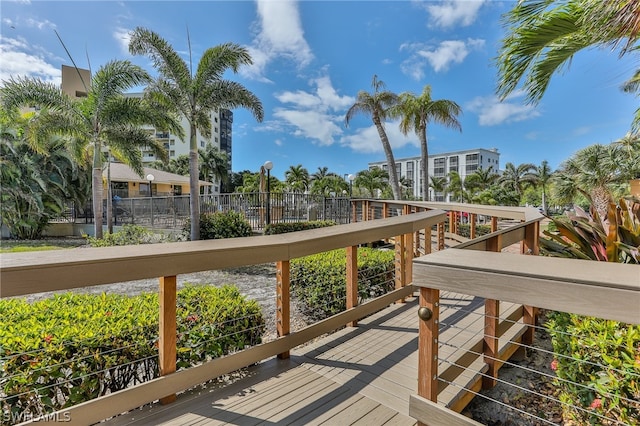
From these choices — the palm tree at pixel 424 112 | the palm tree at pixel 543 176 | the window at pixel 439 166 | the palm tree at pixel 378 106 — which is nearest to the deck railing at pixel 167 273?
the palm tree at pixel 378 106

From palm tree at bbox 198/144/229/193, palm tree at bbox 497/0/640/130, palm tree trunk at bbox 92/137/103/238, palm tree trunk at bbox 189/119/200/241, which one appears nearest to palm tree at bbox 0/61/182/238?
palm tree trunk at bbox 92/137/103/238

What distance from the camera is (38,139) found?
11820 millimetres

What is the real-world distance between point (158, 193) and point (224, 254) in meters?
29.2

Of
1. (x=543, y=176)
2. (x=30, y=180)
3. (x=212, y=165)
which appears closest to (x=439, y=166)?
(x=543, y=176)

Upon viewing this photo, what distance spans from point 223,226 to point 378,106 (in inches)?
420

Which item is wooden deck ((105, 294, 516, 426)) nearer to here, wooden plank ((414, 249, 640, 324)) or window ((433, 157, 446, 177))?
wooden plank ((414, 249, 640, 324))

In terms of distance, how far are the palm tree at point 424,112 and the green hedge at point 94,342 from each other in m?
16.2

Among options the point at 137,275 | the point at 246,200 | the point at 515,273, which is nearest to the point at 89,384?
the point at 137,275

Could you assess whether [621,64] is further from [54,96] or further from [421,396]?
[54,96]

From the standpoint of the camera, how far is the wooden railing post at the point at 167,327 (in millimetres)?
1771

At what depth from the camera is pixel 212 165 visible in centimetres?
3569

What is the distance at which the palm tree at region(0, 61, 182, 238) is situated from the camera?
451 inches

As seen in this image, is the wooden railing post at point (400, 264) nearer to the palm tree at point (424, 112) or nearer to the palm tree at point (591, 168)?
the palm tree at point (591, 168)

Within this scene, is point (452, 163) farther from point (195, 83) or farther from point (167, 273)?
point (167, 273)
